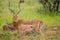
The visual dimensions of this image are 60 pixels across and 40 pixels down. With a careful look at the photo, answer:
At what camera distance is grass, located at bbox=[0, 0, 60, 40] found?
725 cm

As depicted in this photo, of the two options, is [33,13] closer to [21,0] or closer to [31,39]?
[21,0]

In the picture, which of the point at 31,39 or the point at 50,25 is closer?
the point at 31,39

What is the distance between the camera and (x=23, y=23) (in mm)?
7652

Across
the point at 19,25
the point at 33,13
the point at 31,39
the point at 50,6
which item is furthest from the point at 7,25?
the point at 50,6

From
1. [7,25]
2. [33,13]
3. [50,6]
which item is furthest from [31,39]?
[50,6]

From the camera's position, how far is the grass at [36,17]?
7246 millimetres

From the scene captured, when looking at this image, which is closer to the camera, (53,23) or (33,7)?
(53,23)

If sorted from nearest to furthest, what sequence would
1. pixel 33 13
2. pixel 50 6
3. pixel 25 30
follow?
pixel 25 30, pixel 33 13, pixel 50 6

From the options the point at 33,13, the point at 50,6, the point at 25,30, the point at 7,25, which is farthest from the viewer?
the point at 50,6

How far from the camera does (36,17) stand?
992 centimetres

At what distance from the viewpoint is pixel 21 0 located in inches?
479

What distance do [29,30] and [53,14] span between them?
341 centimetres

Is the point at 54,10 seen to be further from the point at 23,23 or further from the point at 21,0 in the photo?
the point at 23,23

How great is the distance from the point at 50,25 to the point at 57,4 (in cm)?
292
